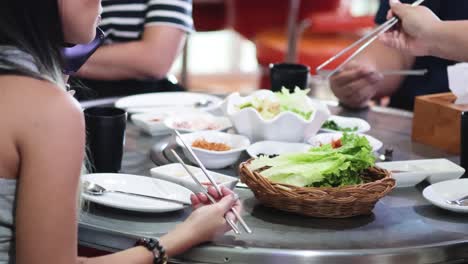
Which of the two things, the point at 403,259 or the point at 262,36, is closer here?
the point at 403,259

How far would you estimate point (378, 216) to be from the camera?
65.8 inches

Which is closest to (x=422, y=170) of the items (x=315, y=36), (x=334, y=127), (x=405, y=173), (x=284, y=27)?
(x=405, y=173)

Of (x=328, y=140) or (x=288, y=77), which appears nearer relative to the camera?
(x=328, y=140)

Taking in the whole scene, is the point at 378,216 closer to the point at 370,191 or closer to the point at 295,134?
the point at 370,191

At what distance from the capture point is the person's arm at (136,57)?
2.85 metres

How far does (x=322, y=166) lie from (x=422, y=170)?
1.12ft

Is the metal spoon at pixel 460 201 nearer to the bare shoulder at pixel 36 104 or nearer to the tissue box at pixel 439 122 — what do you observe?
the tissue box at pixel 439 122

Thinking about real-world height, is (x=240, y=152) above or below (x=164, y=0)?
below

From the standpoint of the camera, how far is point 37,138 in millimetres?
1311

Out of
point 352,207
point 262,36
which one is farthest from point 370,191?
point 262,36

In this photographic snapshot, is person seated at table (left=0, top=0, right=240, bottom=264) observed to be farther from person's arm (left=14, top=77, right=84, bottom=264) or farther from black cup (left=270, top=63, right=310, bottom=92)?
black cup (left=270, top=63, right=310, bottom=92)

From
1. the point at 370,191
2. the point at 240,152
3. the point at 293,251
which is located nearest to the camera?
the point at 293,251

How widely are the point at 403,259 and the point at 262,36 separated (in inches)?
125

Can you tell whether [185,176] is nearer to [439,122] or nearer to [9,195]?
[9,195]
